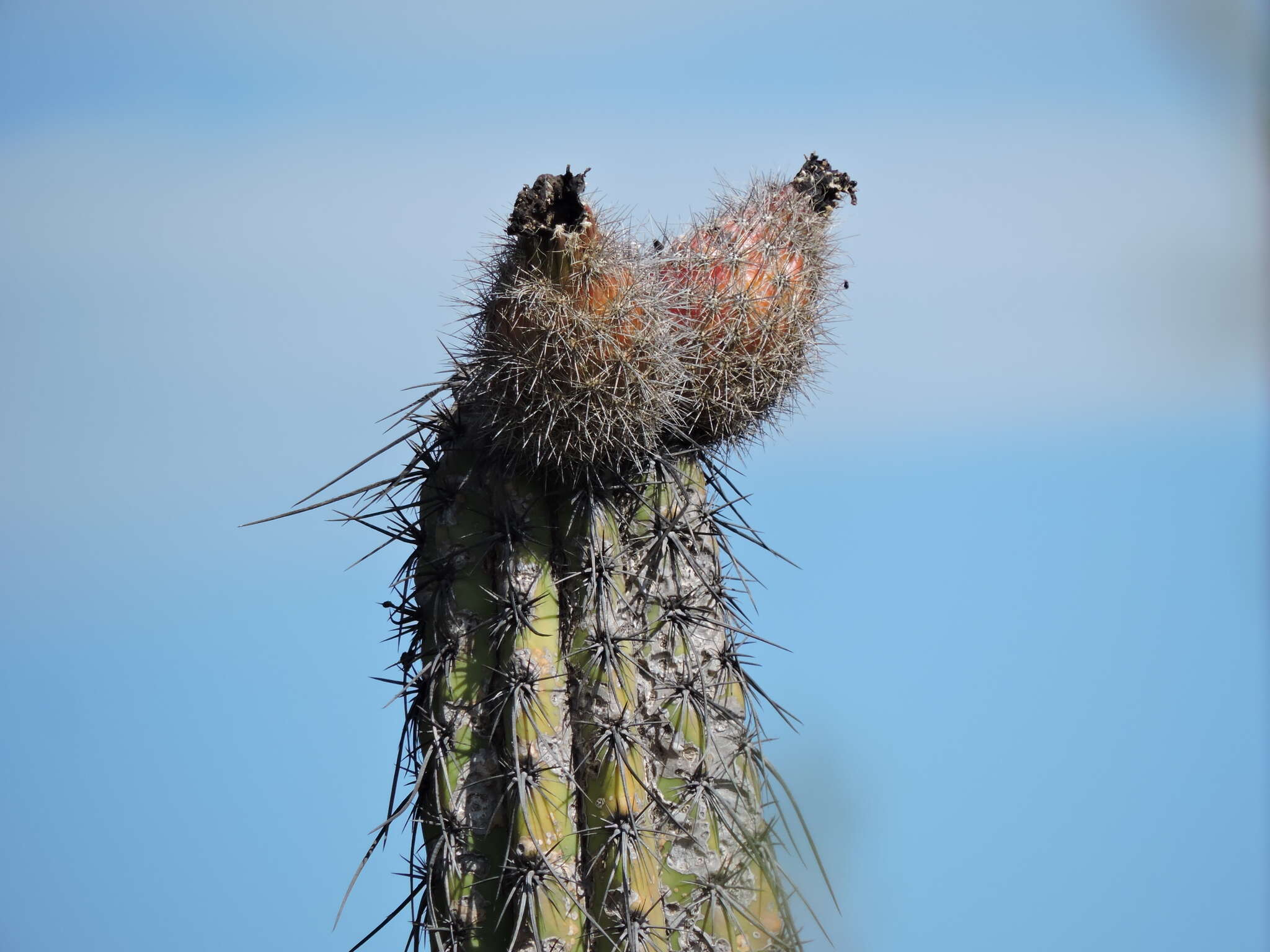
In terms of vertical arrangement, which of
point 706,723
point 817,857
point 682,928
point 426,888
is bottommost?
point 817,857

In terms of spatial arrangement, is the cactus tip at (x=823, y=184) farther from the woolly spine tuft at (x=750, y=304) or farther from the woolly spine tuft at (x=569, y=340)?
the woolly spine tuft at (x=569, y=340)

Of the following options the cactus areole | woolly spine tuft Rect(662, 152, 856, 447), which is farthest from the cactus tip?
the cactus areole

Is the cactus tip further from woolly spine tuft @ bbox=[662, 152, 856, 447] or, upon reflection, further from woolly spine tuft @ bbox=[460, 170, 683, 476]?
woolly spine tuft @ bbox=[460, 170, 683, 476]

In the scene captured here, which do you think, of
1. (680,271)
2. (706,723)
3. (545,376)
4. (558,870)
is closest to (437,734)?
(558,870)

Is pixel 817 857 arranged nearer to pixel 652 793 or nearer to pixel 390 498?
pixel 652 793

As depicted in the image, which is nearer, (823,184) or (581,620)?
(581,620)

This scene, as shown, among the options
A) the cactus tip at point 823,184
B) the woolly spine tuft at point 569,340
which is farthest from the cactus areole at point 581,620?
the cactus tip at point 823,184

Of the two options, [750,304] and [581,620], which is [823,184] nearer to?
[750,304]

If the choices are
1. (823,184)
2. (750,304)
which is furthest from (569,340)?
(823,184)

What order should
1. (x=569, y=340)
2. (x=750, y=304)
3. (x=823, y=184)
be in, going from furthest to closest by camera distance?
(x=823, y=184) → (x=750, y=304) → (x=569, y=340)
